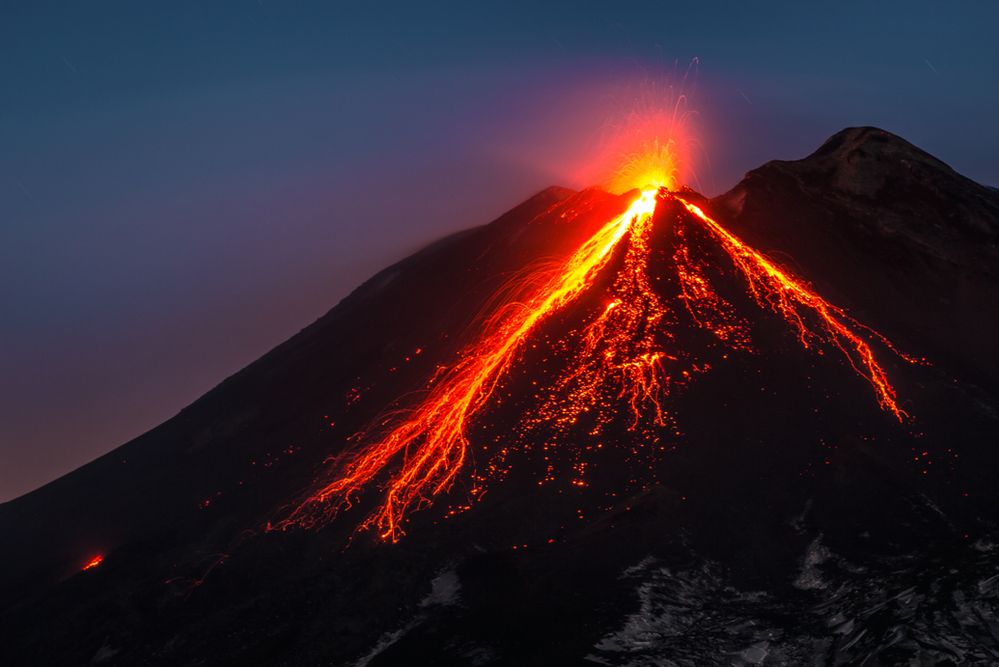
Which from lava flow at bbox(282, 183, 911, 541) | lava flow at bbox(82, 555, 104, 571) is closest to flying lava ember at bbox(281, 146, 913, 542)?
lava flow at bbox(282, 183, 911, 541)

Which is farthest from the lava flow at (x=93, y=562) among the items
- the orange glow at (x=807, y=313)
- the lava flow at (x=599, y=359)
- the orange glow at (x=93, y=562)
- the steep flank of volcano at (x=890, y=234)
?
the steep flank of volcano at (x=890, y=234)

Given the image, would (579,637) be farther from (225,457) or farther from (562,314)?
(225,457)

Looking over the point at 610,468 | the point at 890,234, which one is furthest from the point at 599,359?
the point at 890,234

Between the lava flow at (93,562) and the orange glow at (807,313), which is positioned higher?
the lava flow at (93,562)

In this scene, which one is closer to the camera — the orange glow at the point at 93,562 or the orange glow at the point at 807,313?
the orange glow at the point at 807,313

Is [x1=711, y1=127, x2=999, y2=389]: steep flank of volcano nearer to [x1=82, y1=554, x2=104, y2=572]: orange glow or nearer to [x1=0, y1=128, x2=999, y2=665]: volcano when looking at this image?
[x1=0, y1=128, x2=999, y2=665]: volcano

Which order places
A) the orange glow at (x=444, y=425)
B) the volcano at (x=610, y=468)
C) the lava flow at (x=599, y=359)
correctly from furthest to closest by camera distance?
the lava flow at (x=599, y=359)
the orange glow at (x=444, y=425)
the volcano at (x=610, y=468)

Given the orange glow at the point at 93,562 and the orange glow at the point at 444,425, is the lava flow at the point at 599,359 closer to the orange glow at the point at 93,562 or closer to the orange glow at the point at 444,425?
the orange glow at the point at 444,425

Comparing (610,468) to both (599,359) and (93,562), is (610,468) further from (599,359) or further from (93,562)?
(93,562)
